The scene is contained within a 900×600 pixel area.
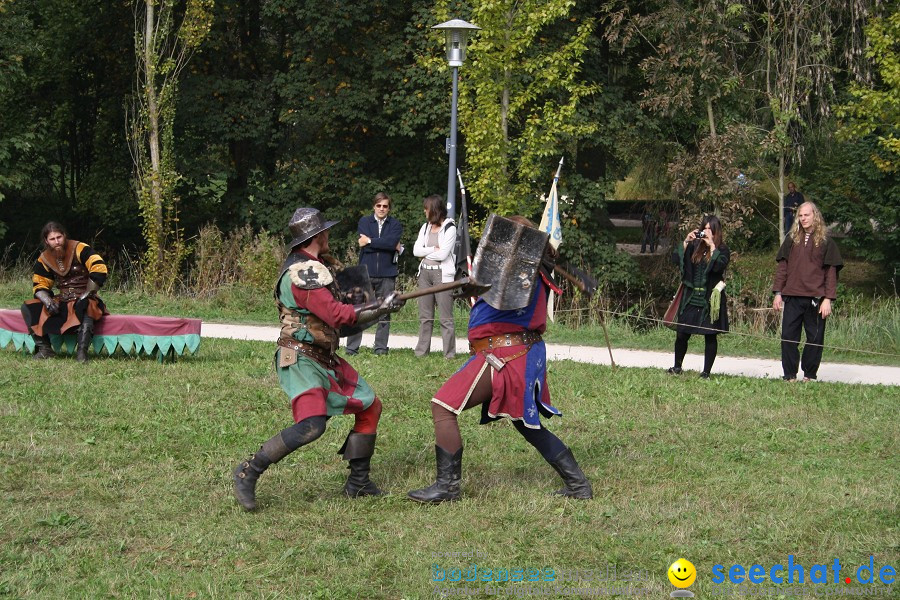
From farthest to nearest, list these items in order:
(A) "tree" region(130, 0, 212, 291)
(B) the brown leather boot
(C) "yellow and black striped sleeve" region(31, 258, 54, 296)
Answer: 1. (A) "tree" region(130, 0, 212, 291)
2. (C) "yellow and black striped sleeve" region(31, 258, 54, 296)
3. (B) the brown leather boot

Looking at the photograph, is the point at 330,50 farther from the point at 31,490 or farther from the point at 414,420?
the point at 31,490

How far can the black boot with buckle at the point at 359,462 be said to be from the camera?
6469 millimetres

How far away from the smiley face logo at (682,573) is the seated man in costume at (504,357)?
4.46ft

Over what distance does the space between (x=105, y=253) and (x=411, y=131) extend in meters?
9.45

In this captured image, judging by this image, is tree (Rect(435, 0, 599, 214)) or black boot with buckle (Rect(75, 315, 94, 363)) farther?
tree (Rect(435, 0, 599, 214))

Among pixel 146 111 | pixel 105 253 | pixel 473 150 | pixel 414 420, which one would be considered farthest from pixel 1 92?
pixel 414 420

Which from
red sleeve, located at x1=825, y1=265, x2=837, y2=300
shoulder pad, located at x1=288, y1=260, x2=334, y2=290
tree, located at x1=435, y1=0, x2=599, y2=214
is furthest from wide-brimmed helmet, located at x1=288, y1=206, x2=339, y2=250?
tree, located at x1=435, y1=0, x2=599, y2=214

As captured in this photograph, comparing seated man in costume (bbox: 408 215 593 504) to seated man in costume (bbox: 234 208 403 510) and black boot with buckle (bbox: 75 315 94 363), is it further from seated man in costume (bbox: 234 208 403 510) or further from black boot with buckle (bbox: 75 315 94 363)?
black boot with buckle (bbox: 75 315 94 363)

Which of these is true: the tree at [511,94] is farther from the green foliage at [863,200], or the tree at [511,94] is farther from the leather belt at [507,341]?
the leather belt at [507,341]

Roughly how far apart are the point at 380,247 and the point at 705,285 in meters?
3.51

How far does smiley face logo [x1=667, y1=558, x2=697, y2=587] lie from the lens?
5152 millimetres

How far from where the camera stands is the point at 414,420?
8.64 m

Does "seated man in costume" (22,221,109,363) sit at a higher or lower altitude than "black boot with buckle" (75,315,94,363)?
higher

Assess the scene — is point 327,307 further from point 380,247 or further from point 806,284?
point 806,284
